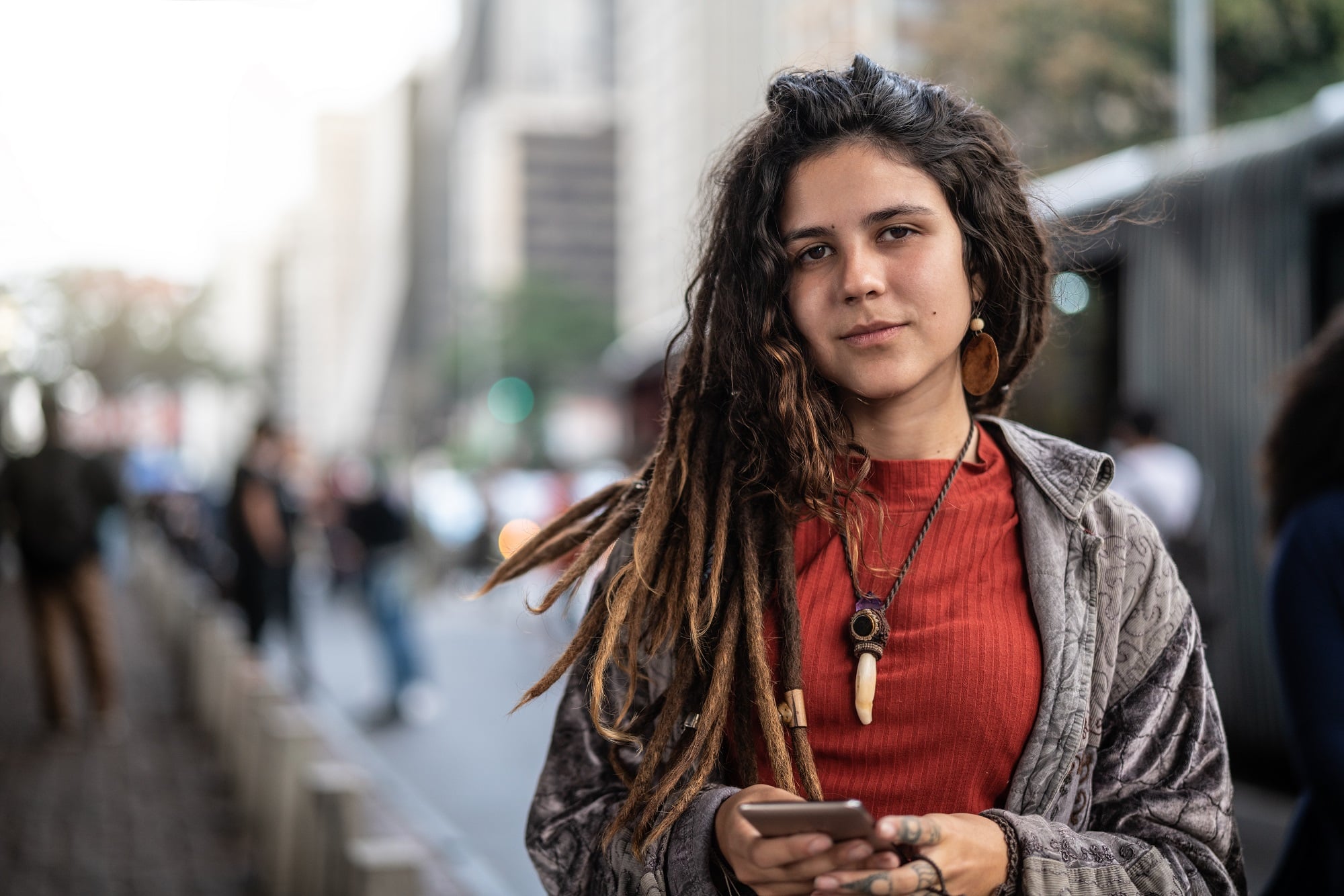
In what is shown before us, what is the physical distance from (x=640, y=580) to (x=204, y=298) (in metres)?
44.6

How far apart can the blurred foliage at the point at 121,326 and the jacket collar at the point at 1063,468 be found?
3539cm

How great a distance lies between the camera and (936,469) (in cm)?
191

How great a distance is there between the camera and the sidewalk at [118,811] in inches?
231

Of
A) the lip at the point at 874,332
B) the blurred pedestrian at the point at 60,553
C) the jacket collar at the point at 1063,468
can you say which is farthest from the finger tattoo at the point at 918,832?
the blurred pedestrian at the point at 60,553

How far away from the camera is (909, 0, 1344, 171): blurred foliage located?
13.6m

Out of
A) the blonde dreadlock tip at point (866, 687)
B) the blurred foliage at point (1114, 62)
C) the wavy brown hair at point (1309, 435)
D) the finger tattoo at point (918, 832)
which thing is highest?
the blurred foliage at point (1114, 62)

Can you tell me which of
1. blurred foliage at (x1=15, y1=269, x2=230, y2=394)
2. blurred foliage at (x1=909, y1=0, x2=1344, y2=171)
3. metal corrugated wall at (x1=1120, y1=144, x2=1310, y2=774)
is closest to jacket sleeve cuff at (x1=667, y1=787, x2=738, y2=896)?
metal corrugated wall at (x1=1120, y1=144, x2=1310, y2=774)

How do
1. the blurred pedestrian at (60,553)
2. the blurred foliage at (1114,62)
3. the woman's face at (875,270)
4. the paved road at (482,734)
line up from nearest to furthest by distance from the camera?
the woman's face at (875,270)
the paved road at (482,734)
the blurred pedestrian at (60,553)
the blurred foliage at (1114,62)

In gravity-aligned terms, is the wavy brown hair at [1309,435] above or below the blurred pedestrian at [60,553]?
above

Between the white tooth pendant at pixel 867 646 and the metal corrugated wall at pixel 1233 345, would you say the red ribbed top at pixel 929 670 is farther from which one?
the metal corrugated wall at pixel 1233 345

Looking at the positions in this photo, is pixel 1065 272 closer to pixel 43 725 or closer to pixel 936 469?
pixel 936 469

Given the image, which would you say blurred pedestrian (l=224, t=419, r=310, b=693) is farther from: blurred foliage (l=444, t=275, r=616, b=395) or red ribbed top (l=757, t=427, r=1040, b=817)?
blurred foliage (l=444, t=275, r=616, b=395)

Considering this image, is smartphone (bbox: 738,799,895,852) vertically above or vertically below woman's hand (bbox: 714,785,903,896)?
above

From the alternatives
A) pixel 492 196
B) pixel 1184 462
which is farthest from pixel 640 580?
pixel 492 196
